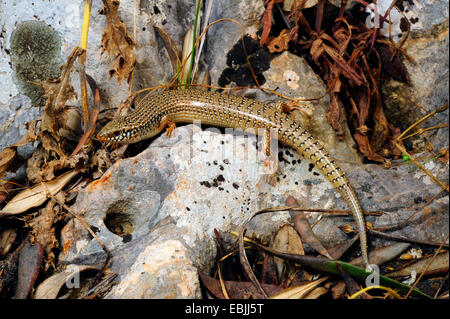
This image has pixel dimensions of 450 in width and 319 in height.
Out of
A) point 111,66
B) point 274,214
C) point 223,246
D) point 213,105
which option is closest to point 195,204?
point 223,246

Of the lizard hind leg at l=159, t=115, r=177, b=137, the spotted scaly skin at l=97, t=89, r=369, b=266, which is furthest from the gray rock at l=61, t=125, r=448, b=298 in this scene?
the lizard hind leg at l=159, t=115, r=177, b=137

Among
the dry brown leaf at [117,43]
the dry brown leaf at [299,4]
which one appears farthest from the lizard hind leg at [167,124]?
the dry brown leaf at [299,4]

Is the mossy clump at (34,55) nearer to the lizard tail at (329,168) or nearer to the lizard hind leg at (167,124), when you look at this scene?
the lizard hind leg at (167,124)

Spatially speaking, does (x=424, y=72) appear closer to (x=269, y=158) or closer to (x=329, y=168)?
(x=329, y=168)

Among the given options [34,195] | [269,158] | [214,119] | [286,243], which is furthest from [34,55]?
[286,243]

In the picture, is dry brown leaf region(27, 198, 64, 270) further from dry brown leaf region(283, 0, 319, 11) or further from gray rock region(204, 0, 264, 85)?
dry brown leaf region(283, 0, 319, 11)

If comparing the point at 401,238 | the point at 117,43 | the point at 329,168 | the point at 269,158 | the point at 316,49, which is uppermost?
the point at 117,43

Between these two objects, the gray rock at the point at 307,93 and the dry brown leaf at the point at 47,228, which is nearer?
the dry brown leaf at the point at 47,228

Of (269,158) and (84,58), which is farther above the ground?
(84,58)
